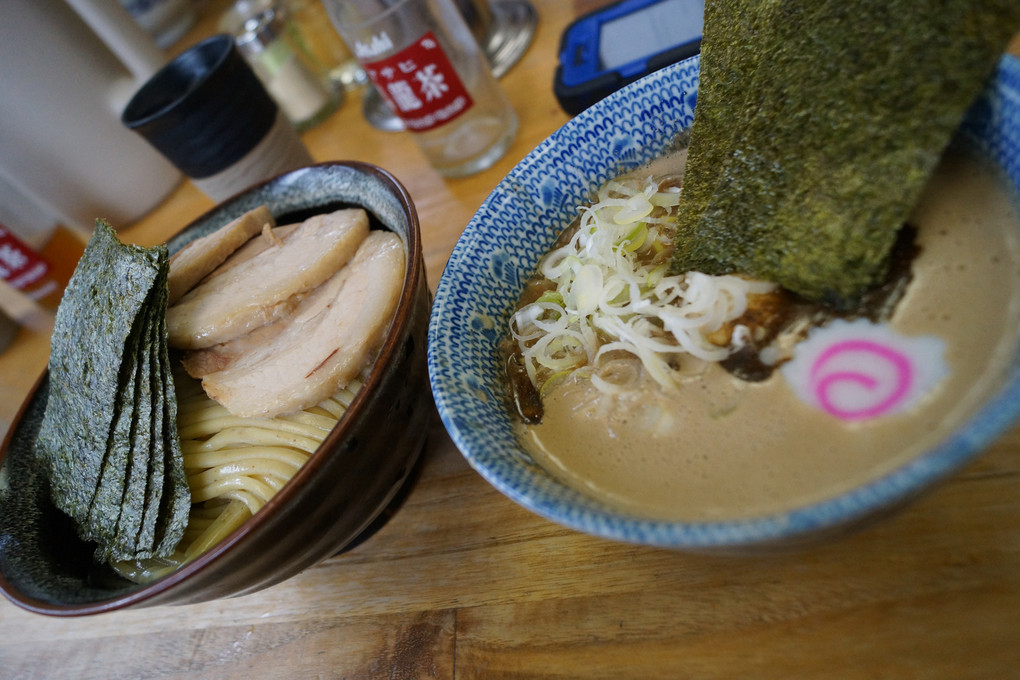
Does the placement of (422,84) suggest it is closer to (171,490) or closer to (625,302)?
(625,302)

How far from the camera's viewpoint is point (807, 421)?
2.57ft

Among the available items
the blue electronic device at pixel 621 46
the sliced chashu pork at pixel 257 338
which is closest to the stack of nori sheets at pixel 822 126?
the blue electronic device at pixel 621 46

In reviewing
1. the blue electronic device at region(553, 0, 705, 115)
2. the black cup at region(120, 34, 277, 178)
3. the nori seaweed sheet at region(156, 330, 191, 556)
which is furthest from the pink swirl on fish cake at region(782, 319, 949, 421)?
the black cup at region(120, 34, 277, 178)

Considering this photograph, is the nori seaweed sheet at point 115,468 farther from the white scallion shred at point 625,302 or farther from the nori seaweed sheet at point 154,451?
the white scallion shred at point 625,302

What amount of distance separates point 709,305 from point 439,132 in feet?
3.62

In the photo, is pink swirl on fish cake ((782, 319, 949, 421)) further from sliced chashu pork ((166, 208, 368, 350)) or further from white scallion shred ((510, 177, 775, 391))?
sliced chashu pork ((166, 208, 368, 350))

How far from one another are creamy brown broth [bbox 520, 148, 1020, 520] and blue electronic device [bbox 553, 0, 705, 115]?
0.79 m

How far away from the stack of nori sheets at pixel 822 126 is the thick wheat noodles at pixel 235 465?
2.28 feet

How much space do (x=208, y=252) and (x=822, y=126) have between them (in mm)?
1176

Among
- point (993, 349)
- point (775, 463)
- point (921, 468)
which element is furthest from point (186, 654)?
point (993, 349)

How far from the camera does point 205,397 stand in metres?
1.28

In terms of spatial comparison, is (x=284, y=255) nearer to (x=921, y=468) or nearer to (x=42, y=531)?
(x=42, y=531)

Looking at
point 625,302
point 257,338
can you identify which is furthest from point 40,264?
point 625,302

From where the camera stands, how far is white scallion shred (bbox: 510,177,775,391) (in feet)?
3.06
